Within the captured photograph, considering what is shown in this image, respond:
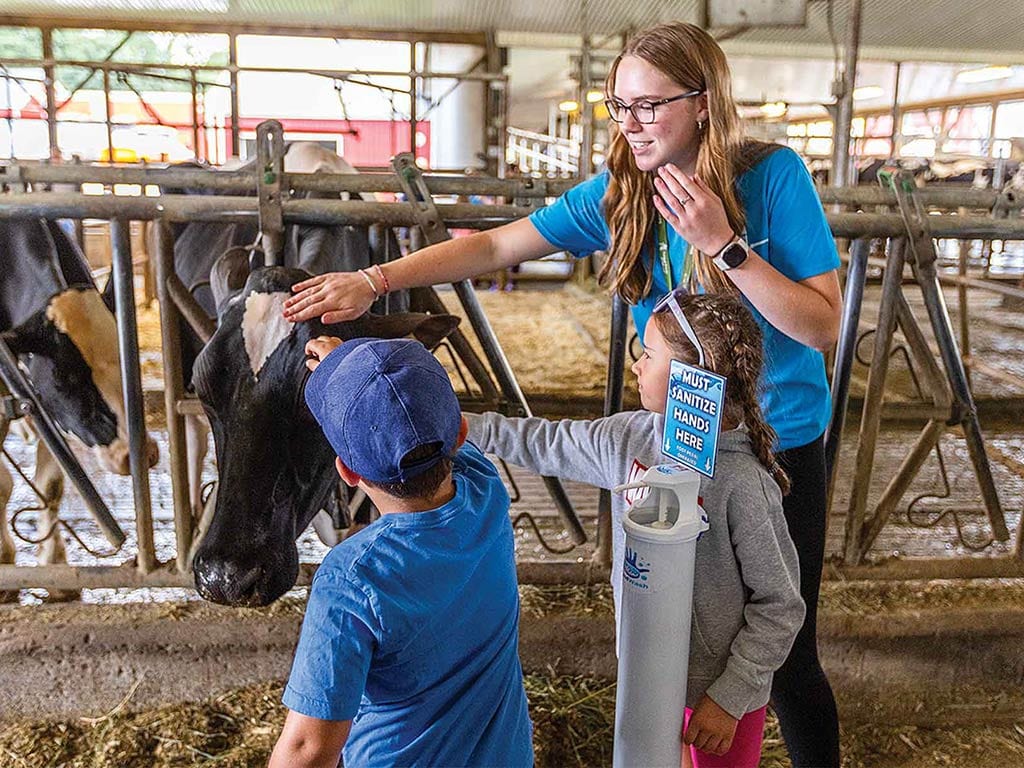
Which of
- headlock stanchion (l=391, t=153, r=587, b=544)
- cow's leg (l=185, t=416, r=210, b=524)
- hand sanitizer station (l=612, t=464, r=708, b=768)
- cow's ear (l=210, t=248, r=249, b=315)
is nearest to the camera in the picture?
hand sanitizer station (l=612, t=464, r=708, b=768)

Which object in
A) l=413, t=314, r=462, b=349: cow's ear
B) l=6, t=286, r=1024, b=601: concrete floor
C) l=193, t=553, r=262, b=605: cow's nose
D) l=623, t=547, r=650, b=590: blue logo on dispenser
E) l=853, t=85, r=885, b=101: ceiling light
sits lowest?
l=6, t=286, r=1024, b=601: concrete floor

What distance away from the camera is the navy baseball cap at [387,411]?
1248 mm

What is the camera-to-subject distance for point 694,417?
4.33 ft

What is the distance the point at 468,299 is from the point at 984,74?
1810 centimetres

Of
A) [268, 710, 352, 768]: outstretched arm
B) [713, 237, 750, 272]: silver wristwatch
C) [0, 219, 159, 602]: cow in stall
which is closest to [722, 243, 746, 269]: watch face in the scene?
[713, 237, 750, 272]: silver wristwatch

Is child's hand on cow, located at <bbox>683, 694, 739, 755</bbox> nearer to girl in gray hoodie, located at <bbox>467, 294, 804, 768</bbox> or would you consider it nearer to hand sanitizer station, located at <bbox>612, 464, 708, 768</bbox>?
girl in gray hoodie, located at <bbox>467, 294, 804, 768</bbox>

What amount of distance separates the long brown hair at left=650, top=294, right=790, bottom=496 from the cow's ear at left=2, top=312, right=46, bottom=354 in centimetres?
216

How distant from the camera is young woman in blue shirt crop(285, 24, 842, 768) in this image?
64.4 inches

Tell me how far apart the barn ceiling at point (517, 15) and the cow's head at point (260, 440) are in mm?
8961

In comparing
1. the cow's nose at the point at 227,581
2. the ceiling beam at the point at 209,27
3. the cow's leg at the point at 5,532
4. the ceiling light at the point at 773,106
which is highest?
the ceiling beam at the point at 209,27

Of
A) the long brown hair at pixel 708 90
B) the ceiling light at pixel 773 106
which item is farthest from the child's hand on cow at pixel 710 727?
the ceiling light at pixel 773 106

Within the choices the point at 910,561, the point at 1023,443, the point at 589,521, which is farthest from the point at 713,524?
the point at 1023,443

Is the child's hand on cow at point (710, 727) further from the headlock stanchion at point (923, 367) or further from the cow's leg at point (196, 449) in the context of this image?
the cow's leg at point (196, 449)

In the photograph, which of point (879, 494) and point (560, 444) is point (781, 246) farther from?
point (879, 494)
